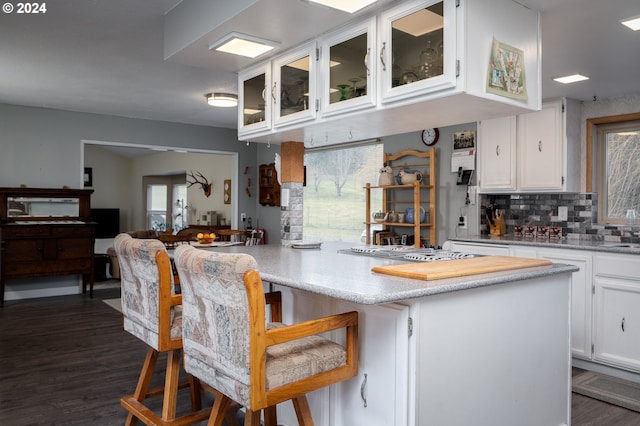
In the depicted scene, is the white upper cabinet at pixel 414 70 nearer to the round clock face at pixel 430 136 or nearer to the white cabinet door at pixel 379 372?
the white cabinet door at pixel 379 372

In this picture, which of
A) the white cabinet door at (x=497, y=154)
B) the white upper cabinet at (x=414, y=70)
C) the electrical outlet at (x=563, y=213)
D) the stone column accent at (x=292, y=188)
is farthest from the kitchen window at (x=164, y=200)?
the white upper cabinet at (x=414, y=70)

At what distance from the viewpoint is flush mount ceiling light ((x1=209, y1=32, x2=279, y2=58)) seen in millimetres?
2730

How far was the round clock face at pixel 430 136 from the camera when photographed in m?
5.03

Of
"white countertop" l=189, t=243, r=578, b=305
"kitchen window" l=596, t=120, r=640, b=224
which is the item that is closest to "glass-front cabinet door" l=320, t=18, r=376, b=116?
"white countertop" l=189, t=243, r=578, b=305

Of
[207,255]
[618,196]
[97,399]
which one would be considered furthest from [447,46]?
[618,196]

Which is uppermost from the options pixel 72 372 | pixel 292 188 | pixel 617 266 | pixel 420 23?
pixel 420 23

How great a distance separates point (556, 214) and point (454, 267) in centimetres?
295

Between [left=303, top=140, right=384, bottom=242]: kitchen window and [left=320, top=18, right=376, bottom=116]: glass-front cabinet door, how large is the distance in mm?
3026

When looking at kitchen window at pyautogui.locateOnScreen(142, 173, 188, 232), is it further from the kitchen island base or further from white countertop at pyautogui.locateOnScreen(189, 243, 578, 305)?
the kitchen island base

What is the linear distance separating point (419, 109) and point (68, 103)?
5026mm

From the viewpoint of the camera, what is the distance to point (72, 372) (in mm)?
A: 3393

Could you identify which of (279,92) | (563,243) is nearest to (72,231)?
(279,92)

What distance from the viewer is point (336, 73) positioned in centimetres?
264

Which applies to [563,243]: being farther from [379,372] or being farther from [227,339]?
[227,339]
